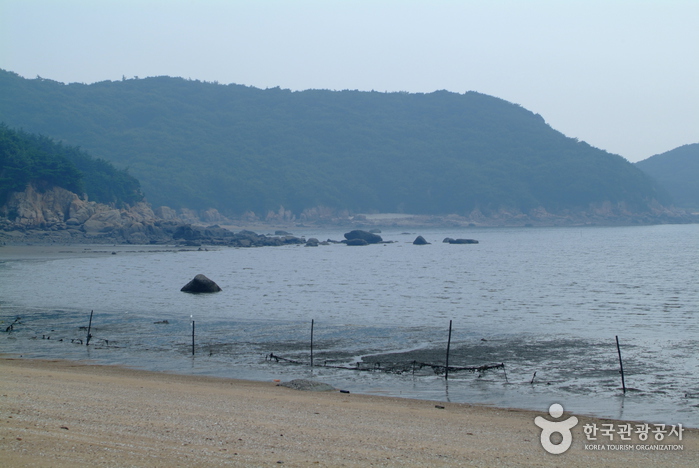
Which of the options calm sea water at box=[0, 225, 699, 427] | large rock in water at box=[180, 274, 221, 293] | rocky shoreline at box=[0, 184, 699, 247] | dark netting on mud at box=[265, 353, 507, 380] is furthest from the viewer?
rocky shoreline at box=[0, 184, 699, 247]

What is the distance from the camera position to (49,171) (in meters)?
80.0

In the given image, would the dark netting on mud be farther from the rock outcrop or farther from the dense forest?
the dense forest

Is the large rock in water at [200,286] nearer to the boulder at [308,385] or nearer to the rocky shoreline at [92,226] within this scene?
the boulder at [308,385]

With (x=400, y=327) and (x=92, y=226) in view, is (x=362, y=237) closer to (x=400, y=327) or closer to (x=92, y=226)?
(x=92, y=226)

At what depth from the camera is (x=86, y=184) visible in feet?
313

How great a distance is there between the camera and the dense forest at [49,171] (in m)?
77.6

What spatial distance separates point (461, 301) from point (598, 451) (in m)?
24.1

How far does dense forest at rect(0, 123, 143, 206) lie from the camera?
77562mm

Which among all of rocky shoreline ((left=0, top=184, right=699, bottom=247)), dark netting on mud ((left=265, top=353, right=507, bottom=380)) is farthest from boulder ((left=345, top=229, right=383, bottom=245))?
dark netting on mud ((left=265, top=353, right=507, bottom=380))

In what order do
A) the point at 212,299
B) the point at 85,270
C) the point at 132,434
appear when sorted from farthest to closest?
the point at 85,270, the point at 212,299, the point at 132,434

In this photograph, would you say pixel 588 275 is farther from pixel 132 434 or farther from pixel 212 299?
pixel 132 434

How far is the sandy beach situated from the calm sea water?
240cm

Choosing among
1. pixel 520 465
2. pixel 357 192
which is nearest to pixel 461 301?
pixel 520 465

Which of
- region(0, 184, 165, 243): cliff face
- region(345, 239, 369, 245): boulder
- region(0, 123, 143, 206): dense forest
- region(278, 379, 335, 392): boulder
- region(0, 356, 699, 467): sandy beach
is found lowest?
region(278, 379, 335, 392): boulder
